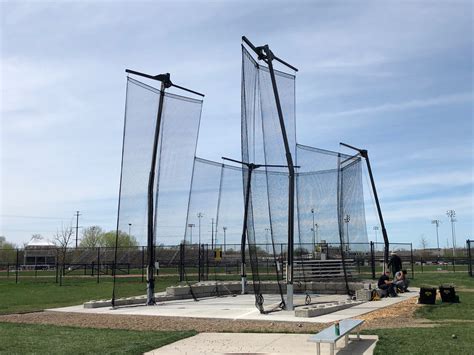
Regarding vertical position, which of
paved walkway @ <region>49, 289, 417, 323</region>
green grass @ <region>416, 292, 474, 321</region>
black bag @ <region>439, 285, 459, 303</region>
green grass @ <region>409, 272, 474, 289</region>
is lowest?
paved walkway @ <region>49, 289, 417, 323</region>

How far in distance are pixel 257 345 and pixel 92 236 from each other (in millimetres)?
70552

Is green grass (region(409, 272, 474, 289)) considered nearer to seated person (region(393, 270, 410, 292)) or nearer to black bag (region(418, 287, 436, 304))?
seated person (region(393, 270, 410, 292))

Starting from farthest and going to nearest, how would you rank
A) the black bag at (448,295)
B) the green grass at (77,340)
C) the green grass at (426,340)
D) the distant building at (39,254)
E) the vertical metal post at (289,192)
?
the distant building at (39,254), the black bag at (448,295), the vertical metal post at (289,192), the green grass at (77,340), the green grass at (426,340)

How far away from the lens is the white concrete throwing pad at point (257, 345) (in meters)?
6.80

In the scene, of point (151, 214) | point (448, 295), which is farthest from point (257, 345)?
point (448, 295)

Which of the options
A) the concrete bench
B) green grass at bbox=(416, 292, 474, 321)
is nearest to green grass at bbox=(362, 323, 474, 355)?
the concrete bench

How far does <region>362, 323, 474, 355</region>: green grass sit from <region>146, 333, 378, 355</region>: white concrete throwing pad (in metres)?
0.22

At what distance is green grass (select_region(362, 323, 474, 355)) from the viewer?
260 inches

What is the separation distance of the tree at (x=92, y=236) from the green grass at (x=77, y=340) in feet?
212

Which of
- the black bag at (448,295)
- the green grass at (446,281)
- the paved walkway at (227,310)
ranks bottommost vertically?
the paved walkway at (227,310)

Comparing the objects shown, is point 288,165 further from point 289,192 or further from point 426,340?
point 426,340

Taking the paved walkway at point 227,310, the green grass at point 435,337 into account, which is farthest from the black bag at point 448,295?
the green grass at point 435,337

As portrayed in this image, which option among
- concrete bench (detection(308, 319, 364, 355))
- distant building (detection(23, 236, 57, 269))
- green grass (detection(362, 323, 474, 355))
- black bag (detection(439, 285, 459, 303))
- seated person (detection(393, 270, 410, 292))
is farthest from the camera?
distant building (detection(23, 236, 57, 269))

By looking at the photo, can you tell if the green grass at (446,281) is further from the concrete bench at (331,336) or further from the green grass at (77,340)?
the green grass at (77,340)
